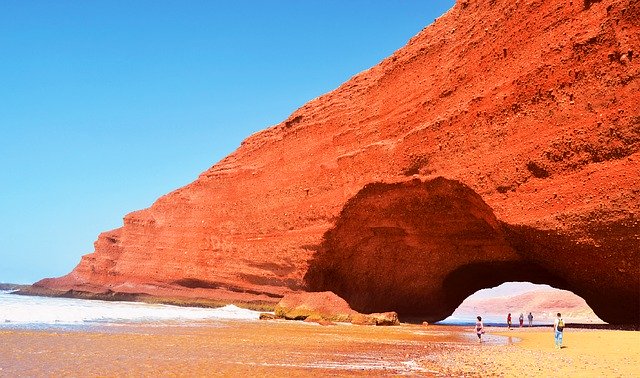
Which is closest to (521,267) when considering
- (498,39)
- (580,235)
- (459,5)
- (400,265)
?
(400,265)

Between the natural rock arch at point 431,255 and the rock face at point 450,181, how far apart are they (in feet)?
0.23

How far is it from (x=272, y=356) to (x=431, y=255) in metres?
15.9

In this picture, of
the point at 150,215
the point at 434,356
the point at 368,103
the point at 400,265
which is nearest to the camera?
the point at 434,356

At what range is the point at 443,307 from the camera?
1068 inches

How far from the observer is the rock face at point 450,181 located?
1711cm

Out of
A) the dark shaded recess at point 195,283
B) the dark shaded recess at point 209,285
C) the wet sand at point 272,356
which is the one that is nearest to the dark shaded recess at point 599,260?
the wet sand at point 272,356

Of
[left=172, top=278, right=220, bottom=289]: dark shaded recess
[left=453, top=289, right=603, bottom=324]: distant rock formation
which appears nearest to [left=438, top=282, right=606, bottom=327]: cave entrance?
[left=453, top=289, right=603, bottom=324]: distant rock formation

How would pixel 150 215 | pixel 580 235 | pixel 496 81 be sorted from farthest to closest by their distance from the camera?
pixel 150 215, pixel 496 81, pixel 580 235

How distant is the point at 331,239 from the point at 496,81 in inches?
377

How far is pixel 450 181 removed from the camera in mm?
20812

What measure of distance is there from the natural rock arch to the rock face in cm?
7

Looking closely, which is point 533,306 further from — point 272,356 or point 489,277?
point 272,356

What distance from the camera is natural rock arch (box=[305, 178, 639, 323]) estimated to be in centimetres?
1944

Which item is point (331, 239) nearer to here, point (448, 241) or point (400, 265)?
point (400, 265)
